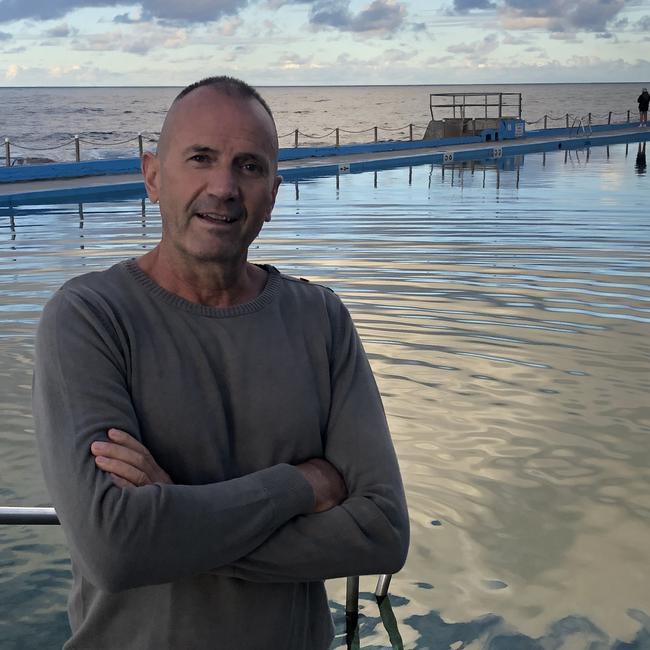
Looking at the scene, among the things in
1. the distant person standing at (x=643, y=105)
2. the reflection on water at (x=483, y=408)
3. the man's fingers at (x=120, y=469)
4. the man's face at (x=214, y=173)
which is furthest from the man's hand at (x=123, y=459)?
the distant person standing at (x=643, y=105)

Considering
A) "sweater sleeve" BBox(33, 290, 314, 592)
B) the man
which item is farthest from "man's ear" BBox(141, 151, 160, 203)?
"sweater sleeve" BBox(33, 290, 314, 592)

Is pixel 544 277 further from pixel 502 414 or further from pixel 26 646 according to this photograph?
pixel 26 646

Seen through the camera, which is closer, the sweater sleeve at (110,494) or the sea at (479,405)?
the sweater sleeve at (110,494)

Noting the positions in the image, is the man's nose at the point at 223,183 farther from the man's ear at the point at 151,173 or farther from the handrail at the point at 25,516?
the handrail at the point at 25,516

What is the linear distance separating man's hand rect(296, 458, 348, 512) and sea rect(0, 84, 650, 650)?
706 millimetres

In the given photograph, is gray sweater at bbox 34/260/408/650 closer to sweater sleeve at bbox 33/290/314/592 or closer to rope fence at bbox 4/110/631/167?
sweater sleeve at bbox 33/290/314/592

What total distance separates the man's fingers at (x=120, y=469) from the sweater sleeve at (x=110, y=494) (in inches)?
0.6

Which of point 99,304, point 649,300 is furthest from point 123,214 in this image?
point 99,304

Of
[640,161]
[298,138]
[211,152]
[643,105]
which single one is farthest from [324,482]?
[298,138]

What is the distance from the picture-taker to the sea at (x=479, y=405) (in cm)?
334

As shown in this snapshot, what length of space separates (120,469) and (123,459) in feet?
0.05

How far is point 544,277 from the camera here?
891 cm

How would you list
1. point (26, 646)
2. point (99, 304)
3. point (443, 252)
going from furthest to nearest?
1. point (443, 252)
2. point (26, 646)
3. point (99, 304)

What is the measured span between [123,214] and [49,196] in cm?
269
